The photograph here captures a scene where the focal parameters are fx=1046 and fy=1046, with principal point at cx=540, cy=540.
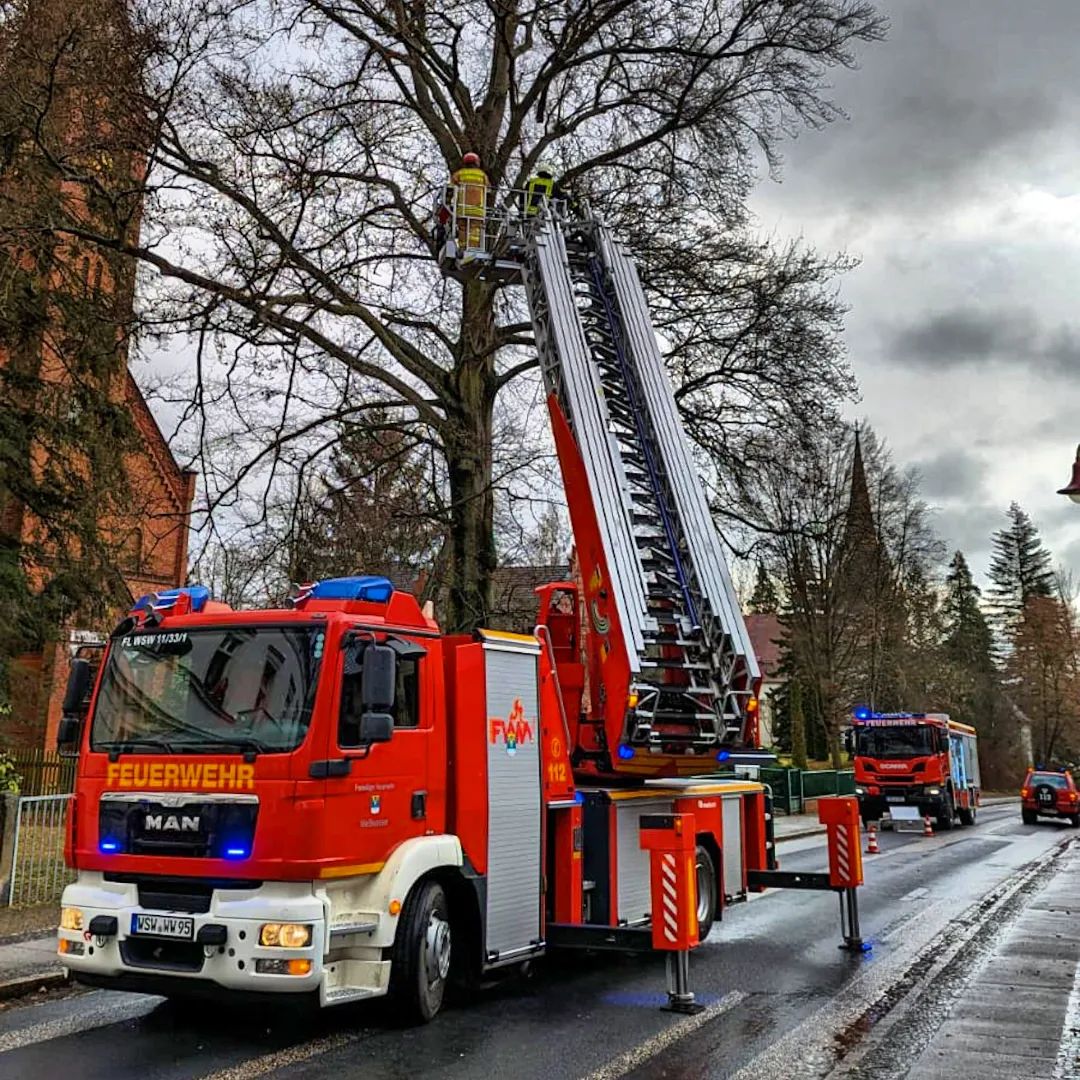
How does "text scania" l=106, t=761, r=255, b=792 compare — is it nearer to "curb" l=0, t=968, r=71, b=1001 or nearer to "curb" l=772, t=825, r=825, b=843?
"curb" l=0, t=968, r=71, b=1001

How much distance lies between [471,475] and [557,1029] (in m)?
9.82

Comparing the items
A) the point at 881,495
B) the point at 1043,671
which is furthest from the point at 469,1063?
the point at 1043,671

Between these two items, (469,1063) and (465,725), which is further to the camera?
(465,725)

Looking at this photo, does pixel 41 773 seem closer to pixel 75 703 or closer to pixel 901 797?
pixel 75 703

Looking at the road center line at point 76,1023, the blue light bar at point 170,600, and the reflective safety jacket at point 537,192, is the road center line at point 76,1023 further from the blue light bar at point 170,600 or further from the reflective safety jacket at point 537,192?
the reflective safety jacket at point 537,192

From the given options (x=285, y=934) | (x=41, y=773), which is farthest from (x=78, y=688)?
(x=41, y=773)

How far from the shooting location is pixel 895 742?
1041 inches

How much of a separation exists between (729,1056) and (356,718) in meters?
2.93

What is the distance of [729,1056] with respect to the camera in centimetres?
605

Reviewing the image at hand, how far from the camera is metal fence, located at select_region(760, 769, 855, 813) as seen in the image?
1237 inches

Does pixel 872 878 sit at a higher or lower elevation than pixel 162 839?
lower

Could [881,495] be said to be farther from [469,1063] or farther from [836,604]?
[469,1063]

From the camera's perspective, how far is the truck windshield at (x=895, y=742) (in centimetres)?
2625

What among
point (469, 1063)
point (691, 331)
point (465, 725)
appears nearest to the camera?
point (469, 1063)
